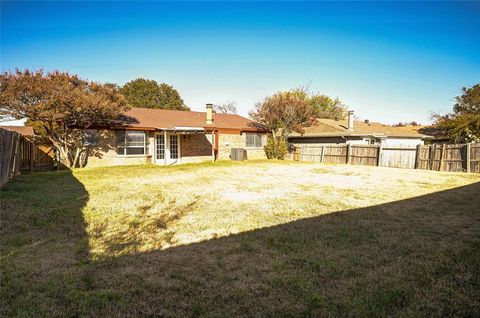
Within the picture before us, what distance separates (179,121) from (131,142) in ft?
16.8

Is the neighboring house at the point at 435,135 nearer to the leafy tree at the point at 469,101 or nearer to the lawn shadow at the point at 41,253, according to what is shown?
the leafy tree at the point at 469,101

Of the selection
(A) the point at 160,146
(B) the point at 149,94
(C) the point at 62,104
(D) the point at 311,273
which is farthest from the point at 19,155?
(B) the point at 149,94

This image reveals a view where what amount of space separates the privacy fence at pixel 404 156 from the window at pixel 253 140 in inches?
149

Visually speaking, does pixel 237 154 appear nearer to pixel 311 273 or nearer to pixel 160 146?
pixel 160 146

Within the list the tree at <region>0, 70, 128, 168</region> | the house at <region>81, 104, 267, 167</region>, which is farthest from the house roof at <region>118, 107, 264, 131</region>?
the tree at <region>0, 70, 128, 168</region>

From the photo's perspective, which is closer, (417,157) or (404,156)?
(417,157)

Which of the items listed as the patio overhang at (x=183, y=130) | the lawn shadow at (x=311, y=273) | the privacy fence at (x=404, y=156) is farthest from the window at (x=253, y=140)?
the lawn shadow at (x=311, y=273)

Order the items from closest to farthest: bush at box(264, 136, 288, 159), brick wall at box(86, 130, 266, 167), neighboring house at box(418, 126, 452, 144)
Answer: brick wall at box(86, 130, 266, 167)
bush at box(264, 136, 288, 159)
neighboring house at box(418, 126, 452, 144)

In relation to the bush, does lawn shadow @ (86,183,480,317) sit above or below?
below

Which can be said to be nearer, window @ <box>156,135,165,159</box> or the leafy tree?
window @ <box>156,135,165,159</box>

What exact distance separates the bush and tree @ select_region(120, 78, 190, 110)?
88.1 feet

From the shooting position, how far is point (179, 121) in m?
24.0

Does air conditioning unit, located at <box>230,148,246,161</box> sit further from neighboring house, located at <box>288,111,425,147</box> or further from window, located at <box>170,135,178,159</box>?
neighboring house, located at <box>288,111,425,147</box>

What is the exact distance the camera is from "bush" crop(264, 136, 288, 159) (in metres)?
26.2
